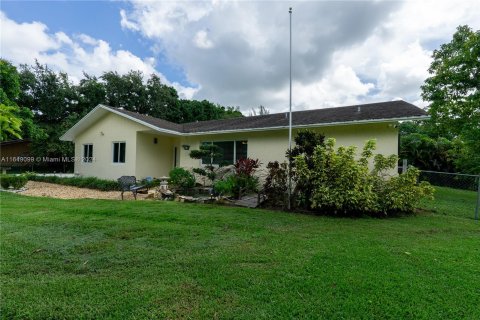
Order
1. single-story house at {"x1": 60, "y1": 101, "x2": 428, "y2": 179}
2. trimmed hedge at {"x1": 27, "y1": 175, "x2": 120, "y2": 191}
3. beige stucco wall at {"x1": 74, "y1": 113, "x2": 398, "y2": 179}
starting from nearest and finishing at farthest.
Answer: single-story house at {"x1": 60, "y1": 101, "x2": 428, "y2": 179}
beige stucco wall at {"x1": 74, "y1": 113, "x2": 398, "y2": 179}
trimmed hedge at {"x1": 27, "y1": 175, "x2": 120, "y2": 191}

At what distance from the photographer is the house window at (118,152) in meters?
14.8

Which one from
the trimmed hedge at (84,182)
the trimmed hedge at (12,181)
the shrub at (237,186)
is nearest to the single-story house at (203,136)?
the trimmed hedge at (84,182)

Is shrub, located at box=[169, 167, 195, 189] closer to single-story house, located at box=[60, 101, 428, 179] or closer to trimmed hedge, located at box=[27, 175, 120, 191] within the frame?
single-story house, located at box=[60, 101, 428, 179]

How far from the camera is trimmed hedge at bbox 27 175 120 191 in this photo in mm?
12711

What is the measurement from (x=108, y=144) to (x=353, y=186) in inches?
535

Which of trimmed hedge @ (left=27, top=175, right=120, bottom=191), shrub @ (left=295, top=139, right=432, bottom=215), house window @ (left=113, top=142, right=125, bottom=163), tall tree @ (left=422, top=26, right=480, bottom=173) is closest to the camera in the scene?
shrub @ (left=295, top=139, right=432, bottom=215)

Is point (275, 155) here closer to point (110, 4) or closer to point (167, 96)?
point (110, 4)

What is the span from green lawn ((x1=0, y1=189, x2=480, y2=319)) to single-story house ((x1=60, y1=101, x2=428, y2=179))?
4.78 metres

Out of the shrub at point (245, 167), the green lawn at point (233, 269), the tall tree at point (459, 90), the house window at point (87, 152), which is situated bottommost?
the green lawn at point (233, 269)

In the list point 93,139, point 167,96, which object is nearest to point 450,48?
point 93,139

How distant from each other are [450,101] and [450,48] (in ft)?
11.0

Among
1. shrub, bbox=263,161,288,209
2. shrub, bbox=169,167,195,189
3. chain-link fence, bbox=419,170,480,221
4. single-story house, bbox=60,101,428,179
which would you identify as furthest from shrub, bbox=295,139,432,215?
shrub, bbox=169,167,195,189

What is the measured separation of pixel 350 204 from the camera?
23.5 ft

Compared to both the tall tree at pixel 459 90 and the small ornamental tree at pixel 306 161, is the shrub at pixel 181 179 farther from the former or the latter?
the tall tree at pixel 459 90
